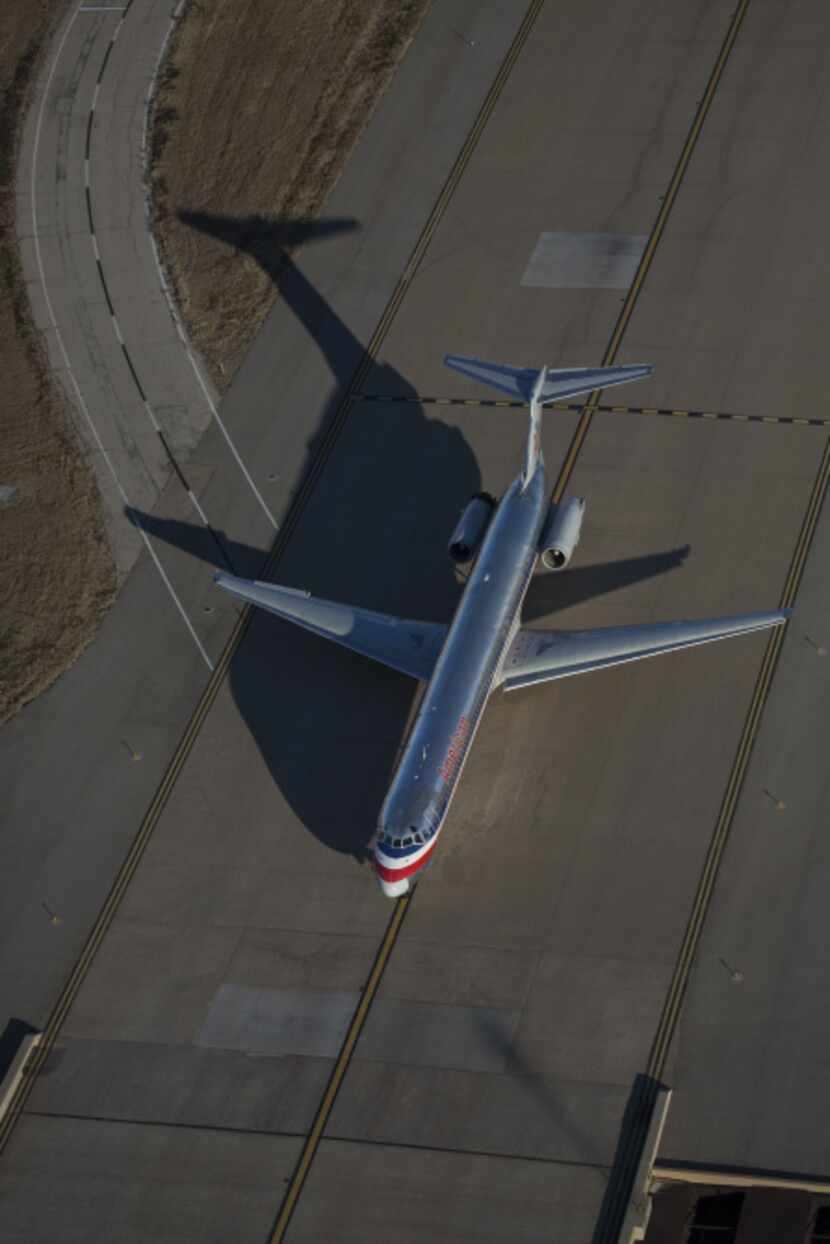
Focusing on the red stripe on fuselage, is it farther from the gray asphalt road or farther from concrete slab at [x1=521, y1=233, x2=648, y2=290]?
concrete slab at [x1=521, y1=233, x2=648, y2=290]

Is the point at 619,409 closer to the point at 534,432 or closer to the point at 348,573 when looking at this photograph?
the point at 534,432

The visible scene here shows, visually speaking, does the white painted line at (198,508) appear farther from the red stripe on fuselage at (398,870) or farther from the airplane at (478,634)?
the red stripe on fuselage at (398,870)

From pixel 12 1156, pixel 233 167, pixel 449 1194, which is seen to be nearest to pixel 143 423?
pixel 233 167

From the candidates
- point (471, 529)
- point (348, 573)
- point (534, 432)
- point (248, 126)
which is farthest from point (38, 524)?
point (248, 126)

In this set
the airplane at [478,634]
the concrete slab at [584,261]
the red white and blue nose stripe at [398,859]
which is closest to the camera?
the red white and blue nose stripe at [398,859]

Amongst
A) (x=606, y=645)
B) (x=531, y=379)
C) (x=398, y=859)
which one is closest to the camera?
(x=398, y=859)

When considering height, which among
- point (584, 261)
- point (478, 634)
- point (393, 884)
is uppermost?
point (584, 261)

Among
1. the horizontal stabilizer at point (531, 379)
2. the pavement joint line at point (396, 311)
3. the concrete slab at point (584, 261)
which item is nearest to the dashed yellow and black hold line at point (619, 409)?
the horizontal stabilizer at point (531, 379)
